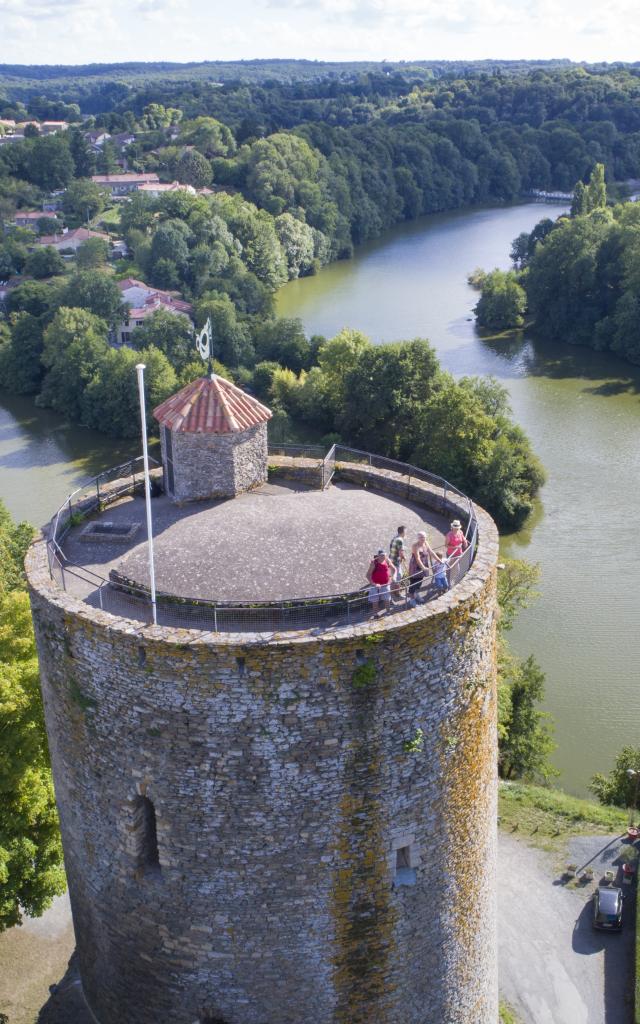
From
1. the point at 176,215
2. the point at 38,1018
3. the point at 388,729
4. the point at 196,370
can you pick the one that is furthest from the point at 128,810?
the point at 176,215

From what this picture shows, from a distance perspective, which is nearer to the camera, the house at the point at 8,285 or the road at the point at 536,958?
the road at the point at 536,958

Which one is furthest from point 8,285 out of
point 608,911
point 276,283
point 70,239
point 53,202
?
point 608,911

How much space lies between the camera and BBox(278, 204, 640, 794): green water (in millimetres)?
29328

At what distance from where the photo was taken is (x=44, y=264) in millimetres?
74875

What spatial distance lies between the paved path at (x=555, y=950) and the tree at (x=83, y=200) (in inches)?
3158

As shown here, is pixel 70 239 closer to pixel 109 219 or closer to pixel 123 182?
pixel 109 219

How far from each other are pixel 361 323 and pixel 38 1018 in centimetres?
5703

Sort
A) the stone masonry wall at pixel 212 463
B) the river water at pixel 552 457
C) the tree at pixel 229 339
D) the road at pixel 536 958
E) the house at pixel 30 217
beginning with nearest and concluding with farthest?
the stone masonry wall at pixel 212 463 < the road at pixel 536 958 < the river water at pixel 552 457 < the tree at pixel 229 339 < the house at pixel 30 217

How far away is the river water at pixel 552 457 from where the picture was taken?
97.7ft

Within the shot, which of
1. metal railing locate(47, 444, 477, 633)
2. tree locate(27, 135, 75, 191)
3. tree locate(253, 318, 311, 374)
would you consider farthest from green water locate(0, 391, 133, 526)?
tree locate(27, 135, 75, 191)

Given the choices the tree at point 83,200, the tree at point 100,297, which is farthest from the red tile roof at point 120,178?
the tree at point 100,297

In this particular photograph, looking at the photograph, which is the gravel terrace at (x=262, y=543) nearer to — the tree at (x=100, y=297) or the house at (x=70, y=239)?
the tree at (x=100, y=297)

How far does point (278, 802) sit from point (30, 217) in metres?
90.1

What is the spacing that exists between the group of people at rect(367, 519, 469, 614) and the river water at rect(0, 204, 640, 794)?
1502cm
